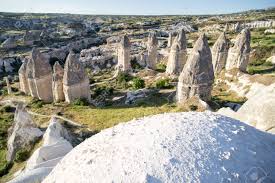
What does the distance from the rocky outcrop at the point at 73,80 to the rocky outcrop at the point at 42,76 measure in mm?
4190

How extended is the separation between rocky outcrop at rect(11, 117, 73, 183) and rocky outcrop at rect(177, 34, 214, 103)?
12171 mm

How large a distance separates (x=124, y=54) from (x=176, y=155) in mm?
44164

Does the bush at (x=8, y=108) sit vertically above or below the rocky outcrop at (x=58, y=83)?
below

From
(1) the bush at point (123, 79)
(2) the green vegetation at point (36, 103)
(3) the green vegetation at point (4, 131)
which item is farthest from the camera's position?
(1) the bush at point (123, 79)

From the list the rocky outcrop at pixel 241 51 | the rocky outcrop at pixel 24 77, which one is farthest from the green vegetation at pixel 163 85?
the rocky outcrop at pixel 24 77

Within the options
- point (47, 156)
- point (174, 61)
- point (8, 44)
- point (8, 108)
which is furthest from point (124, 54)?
point (8, 44)

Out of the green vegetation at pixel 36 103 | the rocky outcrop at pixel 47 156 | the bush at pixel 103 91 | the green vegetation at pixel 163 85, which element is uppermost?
the rocky outcrop at pixel 47 156

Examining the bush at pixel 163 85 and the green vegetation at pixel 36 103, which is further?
the bush at pixel 163 85

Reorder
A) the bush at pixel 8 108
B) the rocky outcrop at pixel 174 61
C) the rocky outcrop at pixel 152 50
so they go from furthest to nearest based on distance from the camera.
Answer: the rocky outcrop at pixel 152 50
the rocky outcrop at pixel 174 61
the bush at pixel 8 108

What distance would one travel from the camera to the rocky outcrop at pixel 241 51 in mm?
37112

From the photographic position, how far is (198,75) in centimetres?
2500

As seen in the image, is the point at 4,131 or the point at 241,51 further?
the point at 241,51

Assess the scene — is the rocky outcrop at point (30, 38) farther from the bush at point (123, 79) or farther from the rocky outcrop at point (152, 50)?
the rocky outcrop at point (152, 50)

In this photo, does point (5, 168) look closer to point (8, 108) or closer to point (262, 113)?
point (8, 108)
